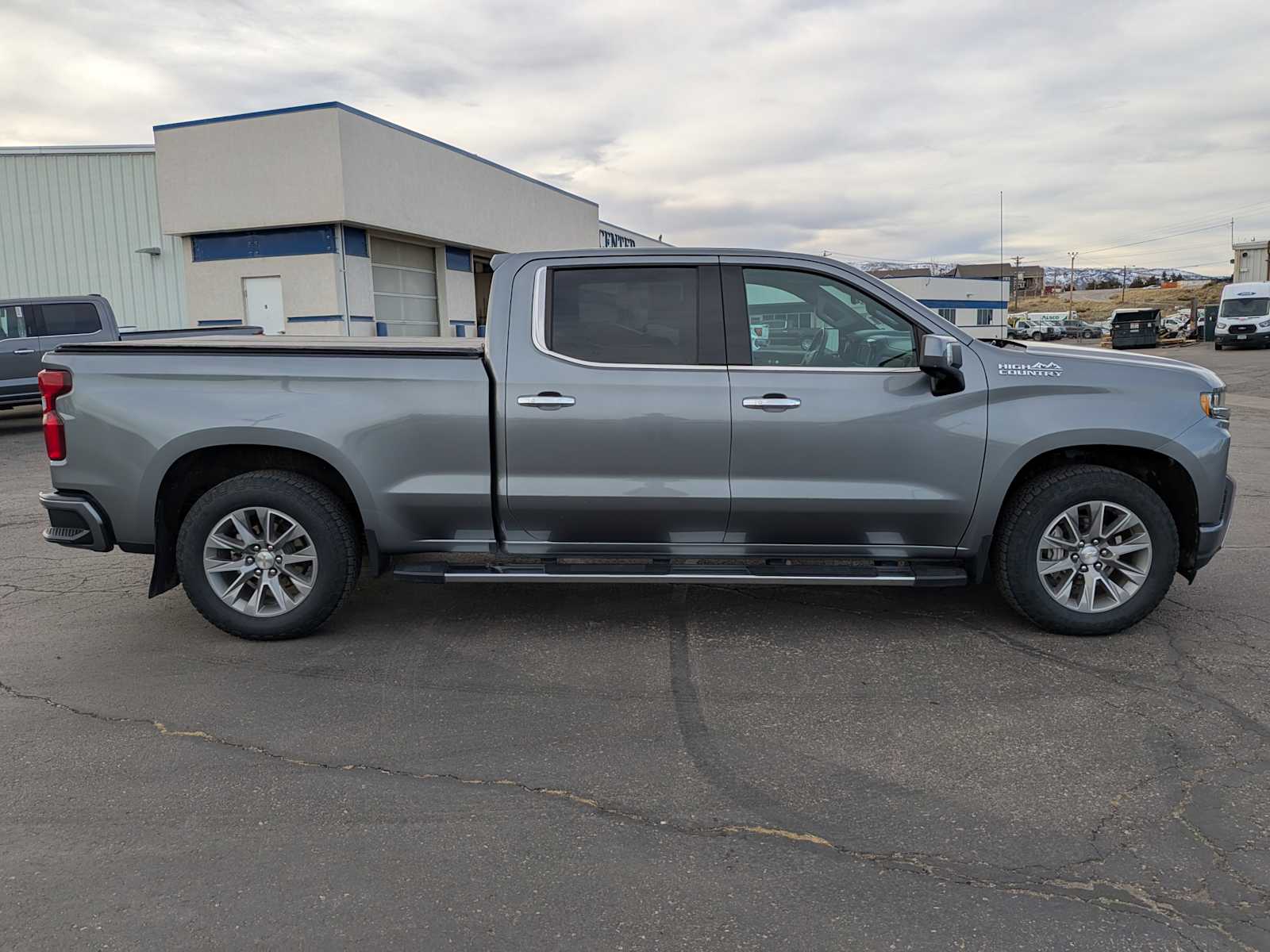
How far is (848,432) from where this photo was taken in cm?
485

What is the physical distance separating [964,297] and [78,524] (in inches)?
2965

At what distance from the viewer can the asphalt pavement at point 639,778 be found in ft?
8.95

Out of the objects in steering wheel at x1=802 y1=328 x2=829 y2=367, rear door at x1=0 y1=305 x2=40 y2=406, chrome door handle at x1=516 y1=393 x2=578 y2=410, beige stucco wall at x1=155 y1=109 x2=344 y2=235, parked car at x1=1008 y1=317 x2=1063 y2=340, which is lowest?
chrome door handle at x1=516 y1=393 x2=578 y2=410

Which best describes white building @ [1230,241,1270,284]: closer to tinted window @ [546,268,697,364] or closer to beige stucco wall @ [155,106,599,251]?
beige stucco wall @ [155,106,599,251]

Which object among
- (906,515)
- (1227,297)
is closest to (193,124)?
(906,515)

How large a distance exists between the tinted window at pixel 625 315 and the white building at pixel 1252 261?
74604mm

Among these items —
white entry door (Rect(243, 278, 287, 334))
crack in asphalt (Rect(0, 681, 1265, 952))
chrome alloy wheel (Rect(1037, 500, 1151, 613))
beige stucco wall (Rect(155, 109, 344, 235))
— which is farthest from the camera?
white entry door (Rect(243, 278, 287, 334))

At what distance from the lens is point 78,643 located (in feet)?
16.8

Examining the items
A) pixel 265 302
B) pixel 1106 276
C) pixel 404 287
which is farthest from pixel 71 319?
pixel 1106 276

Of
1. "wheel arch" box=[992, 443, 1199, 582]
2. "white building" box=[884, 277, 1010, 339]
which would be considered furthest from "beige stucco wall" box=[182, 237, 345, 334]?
"white building" box=[884, 277, 1010, 339]

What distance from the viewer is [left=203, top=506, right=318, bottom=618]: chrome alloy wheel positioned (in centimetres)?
495

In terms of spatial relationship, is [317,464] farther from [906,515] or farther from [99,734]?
[906,515]

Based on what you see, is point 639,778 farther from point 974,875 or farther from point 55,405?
point 55,405

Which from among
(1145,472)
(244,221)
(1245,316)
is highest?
(244,221)
